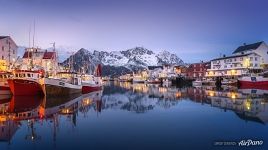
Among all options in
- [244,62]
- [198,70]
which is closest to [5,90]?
[244,62]

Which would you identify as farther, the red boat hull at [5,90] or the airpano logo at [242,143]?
the red boat hull at [5,90]

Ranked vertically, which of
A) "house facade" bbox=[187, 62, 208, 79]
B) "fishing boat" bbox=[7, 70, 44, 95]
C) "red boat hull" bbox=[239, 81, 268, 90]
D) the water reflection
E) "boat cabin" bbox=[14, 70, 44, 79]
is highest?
"house facade" bbox=[187, 62, 208, 79]

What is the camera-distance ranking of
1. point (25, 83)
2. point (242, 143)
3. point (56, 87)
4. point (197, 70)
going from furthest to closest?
point (197, 70) → point (56, 87) → point (25, 83) → point (242, 143)

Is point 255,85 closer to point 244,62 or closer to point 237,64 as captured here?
point 244,62

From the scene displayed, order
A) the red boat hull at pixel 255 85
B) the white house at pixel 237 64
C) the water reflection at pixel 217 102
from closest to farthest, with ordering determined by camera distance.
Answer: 1. the water reflection at pixel 217 102
2. the red boat hull at pixel 255 85
3. the white house at pixel 237 64

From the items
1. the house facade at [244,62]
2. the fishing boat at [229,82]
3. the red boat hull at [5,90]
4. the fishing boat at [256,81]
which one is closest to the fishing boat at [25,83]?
the red boat hull at [5,90]

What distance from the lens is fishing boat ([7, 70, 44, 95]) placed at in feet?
124

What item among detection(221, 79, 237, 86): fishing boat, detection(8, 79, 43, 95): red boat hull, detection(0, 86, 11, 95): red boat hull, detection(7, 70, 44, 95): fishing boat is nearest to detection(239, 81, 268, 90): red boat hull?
detection(221, 79, 237, 86): fishing boat

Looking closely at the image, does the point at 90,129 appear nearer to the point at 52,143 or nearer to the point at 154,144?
the point at 52,143

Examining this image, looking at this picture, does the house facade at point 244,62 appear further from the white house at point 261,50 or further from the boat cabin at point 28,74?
the boat cabin at point 28,74

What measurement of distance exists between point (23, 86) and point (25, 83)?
0.50 m

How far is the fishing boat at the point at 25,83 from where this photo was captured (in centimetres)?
3775

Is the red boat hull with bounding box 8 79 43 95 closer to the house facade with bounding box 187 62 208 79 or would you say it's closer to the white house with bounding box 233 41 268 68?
the white house with bounding box 233 41 268 68

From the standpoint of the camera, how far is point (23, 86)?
3869 centimetres
